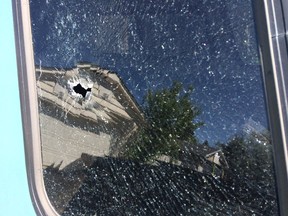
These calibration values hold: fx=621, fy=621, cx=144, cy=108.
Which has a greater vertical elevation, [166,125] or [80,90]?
[80,90]

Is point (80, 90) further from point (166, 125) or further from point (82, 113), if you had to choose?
point (166, 125)

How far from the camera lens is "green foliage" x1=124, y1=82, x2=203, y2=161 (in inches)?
59.7

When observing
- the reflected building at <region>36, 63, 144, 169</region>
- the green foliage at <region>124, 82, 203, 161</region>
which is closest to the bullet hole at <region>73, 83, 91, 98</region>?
the reflected building at <region>36, 63, 144, 169</region>

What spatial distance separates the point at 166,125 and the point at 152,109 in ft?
0.19

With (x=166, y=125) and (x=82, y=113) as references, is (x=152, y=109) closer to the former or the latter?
(x=166, y=125)

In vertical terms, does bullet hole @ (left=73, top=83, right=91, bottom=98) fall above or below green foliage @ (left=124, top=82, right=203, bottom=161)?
above

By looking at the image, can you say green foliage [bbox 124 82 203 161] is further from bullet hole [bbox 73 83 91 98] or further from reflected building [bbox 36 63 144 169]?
bullet hole [bbox 73 83 91 98]

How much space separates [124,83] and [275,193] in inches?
20.0

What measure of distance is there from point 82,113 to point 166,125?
12.0 inches

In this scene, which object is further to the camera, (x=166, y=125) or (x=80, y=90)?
(x=80, y=90)

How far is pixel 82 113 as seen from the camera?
1.76 meters

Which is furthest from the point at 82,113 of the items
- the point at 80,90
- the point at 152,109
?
the point at 152,109

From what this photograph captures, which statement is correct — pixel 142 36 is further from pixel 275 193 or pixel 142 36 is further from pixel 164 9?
pixel 275 193

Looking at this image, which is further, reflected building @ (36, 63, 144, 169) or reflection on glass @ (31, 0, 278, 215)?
reflected building @ (36, 63, 144, 169)
